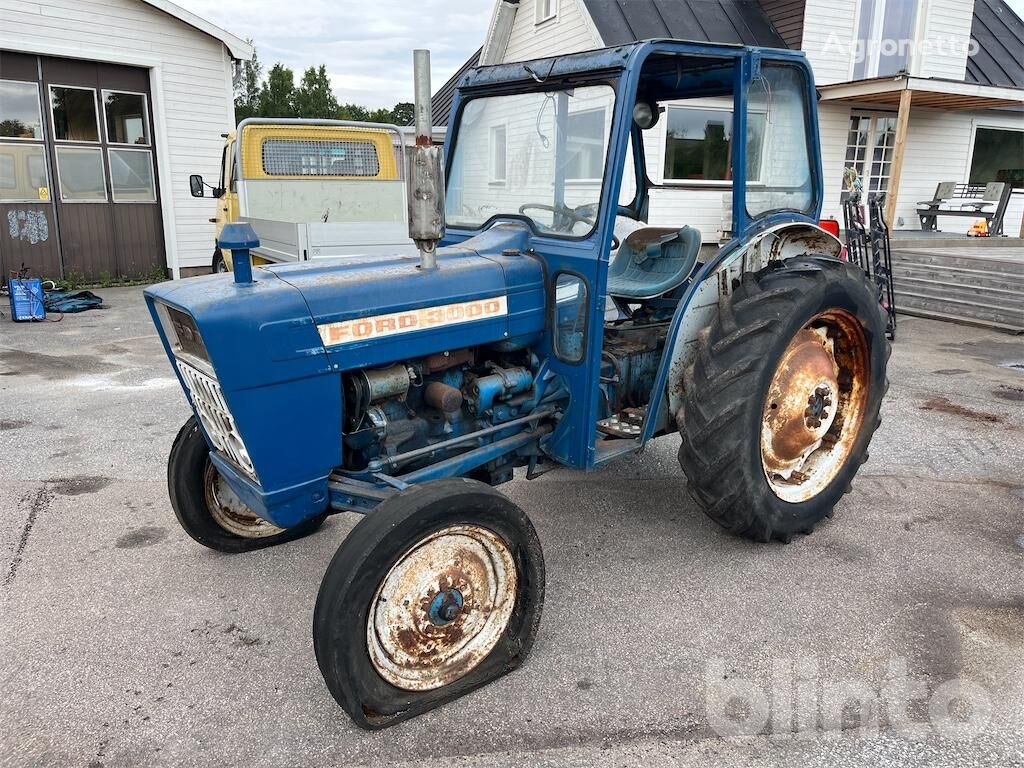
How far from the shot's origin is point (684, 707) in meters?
2.55

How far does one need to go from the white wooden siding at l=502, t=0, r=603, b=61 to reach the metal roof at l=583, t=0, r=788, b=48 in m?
0.31

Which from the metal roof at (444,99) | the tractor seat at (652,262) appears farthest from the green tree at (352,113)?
the tractor seat at (652,262)

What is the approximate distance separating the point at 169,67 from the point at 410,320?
10.9 metres

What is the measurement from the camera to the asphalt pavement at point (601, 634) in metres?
2.40

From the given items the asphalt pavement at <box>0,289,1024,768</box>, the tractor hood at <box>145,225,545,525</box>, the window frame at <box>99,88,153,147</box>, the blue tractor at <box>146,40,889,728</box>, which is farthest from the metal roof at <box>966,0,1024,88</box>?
the tractor hood at <box>145,225,545,525</box>

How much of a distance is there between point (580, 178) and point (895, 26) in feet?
44.0

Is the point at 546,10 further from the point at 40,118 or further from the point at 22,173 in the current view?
the point at 22,173

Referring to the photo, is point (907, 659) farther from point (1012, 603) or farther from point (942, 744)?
point (1012, 603)

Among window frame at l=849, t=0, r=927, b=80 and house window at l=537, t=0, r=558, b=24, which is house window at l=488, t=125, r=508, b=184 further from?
window frame at l=849, t=0, r=927, b=80

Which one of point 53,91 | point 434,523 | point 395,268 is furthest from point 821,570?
point 53,91

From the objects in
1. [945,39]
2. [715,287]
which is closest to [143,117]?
[715,287]

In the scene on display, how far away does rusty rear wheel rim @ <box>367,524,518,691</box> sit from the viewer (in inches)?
96.9

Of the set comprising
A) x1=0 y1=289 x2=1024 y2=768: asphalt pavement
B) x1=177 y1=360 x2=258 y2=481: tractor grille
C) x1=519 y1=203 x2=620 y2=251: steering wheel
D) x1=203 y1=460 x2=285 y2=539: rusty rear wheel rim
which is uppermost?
x1=519 y1=203 x2=620 y2=251: steering wheel

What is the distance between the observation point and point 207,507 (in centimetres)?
341
